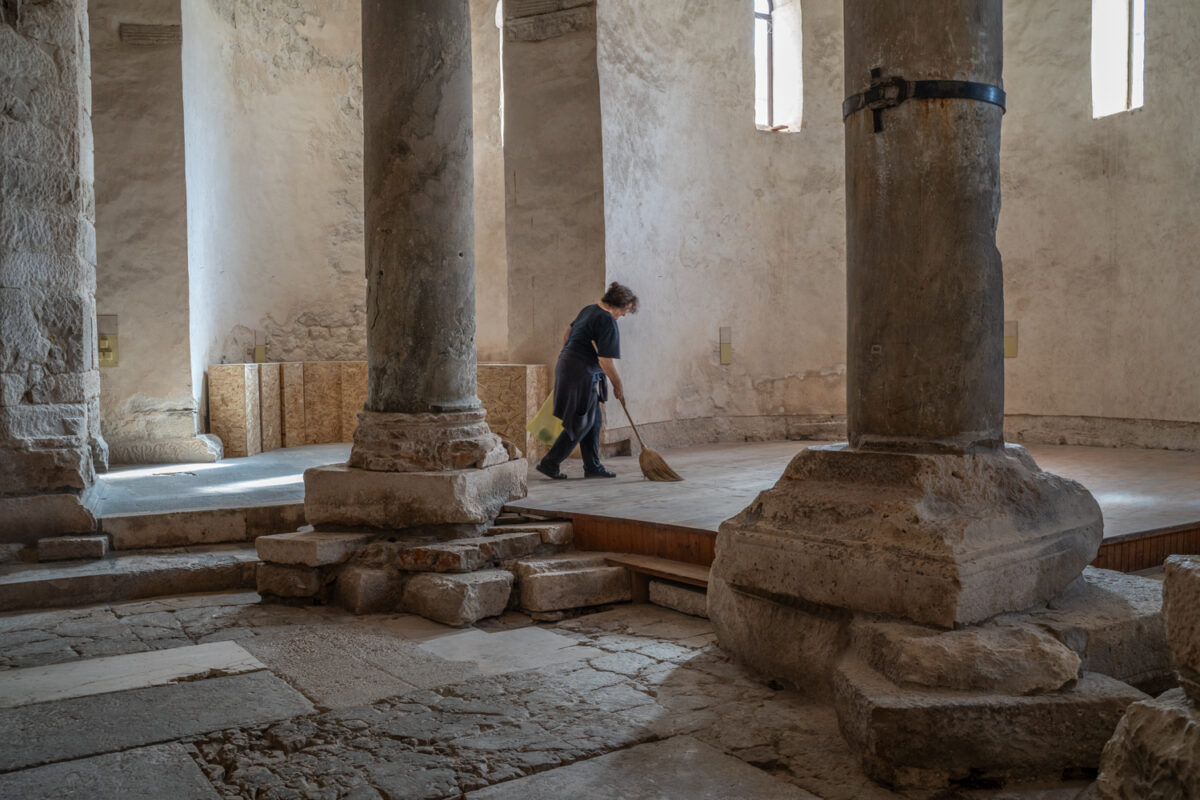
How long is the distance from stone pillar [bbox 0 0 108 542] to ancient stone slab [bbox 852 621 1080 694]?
452cm

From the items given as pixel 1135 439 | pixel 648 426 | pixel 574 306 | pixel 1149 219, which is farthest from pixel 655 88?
pixel 1135 439

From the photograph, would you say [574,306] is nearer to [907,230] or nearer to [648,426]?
[648,426]

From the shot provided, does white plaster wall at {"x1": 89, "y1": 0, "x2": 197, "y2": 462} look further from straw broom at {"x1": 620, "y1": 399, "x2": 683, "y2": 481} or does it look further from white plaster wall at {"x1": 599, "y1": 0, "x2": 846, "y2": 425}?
straw broom at {"x1": 620, "y1": 399, "x2": 683, "y2": 481}

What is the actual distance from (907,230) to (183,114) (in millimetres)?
7117

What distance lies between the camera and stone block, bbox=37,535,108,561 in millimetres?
→ 5250

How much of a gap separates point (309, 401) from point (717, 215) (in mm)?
4599

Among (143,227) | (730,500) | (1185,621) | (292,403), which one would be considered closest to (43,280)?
(143,227)

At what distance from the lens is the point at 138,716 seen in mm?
3348

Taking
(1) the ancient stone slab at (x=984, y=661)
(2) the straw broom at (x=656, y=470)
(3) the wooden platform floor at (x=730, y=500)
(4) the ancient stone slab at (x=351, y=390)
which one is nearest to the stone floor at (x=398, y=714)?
(1) the ancient stone slab at (x=984, y=661)

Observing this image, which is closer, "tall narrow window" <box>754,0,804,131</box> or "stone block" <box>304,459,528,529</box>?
"stone block" <box>304,459,528,529</box>

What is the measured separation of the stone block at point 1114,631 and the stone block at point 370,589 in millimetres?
2932

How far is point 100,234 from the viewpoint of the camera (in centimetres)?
825

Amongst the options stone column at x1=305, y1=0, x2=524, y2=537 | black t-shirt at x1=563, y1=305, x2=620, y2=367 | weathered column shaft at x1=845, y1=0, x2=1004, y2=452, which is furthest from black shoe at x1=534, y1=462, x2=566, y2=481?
weathered column shaft at x1=845, y1=0, x2=1004, y2=452

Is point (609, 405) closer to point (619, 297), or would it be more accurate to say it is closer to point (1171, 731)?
point (619, 297)
